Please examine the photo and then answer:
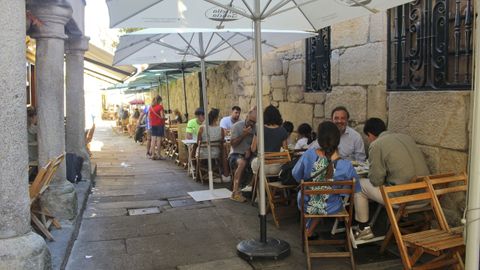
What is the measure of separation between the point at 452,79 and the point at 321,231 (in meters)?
1.84

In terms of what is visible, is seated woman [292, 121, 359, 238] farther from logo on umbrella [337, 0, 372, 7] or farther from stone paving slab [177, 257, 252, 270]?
logo on umbrella [337, 0, 372, 7]

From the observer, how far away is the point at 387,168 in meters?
4.07

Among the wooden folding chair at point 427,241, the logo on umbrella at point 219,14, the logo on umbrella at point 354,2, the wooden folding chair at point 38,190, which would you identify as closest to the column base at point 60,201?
the wooden folding chair at point 38,190

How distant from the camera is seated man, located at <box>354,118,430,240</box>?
402cm

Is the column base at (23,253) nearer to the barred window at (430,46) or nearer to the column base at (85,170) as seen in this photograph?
the barred window at (430,46)

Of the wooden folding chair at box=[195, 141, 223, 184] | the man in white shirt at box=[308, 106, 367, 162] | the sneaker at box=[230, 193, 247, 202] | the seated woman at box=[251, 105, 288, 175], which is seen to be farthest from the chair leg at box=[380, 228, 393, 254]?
the wooden folding chair at box=[195, 141, 223, 184]

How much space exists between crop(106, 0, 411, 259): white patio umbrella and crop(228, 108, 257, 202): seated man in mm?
1896

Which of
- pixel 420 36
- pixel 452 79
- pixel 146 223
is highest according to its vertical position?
pixel 420 36

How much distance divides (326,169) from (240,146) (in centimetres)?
281

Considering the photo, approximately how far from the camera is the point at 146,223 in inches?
207

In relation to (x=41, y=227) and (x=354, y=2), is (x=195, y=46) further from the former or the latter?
→ (x=41, y=227)

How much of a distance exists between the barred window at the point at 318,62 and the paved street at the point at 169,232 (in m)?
2.05

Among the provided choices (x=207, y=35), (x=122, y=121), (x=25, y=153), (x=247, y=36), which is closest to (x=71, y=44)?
(x=207, y=35)

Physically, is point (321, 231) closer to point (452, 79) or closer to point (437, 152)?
point (437, 152)
